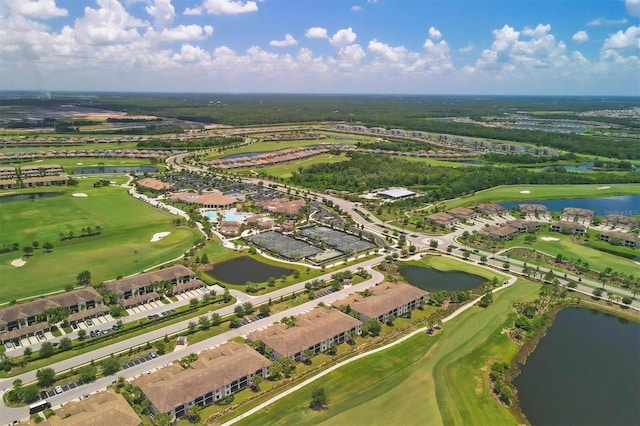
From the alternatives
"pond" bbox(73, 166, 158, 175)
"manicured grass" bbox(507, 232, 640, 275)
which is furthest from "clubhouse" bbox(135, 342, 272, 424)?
"pond" bbox(73, 166, 158, 175)

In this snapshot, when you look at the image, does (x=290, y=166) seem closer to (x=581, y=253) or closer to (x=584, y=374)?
(x=581, y=253)

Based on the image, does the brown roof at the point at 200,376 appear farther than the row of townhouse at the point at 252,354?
No

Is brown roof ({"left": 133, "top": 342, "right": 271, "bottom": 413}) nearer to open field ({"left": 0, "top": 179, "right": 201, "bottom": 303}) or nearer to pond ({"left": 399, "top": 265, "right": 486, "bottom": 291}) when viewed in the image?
open field ({"left": 0, "top": 179, "right": 201, "bottom": 303})

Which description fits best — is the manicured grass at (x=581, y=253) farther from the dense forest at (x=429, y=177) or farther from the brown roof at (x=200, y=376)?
the brown roof at (x=200, y=376)

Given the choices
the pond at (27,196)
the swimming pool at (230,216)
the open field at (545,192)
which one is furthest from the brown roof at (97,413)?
the open field at (545,192)

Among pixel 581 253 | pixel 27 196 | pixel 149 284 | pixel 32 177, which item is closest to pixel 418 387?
pixel 149 284
